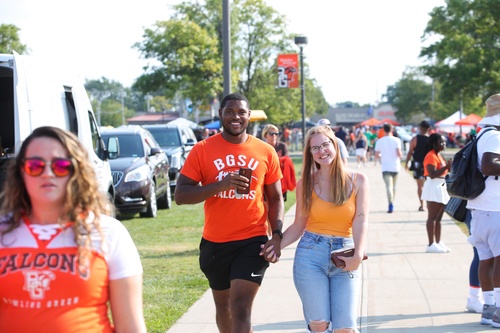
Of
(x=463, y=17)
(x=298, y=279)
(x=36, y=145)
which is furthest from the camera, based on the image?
(x=463, y=17)

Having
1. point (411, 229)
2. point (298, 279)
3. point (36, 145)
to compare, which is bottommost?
point (411, 229)

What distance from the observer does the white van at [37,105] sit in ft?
27.6

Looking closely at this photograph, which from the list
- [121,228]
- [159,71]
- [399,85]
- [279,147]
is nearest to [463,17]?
[159,71]

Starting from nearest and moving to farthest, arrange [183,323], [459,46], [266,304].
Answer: [183,323] → [266,304] → [459,46]

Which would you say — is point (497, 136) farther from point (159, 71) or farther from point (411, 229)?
point (159, 71)

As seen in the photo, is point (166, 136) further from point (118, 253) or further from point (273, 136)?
point (118, 253)

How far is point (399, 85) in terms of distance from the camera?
11512 cm

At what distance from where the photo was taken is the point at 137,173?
15109 millimetres

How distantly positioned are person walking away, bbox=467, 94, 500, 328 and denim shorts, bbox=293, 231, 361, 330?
201 cm

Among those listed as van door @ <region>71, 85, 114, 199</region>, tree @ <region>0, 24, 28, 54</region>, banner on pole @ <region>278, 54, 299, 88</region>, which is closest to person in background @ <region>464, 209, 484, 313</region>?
van door @ <region>71, 85, 114, 199</region>

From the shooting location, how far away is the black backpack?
6.62 metres

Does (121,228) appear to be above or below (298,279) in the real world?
above

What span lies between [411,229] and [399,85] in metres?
104

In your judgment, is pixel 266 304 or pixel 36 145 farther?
pixel 266 304
